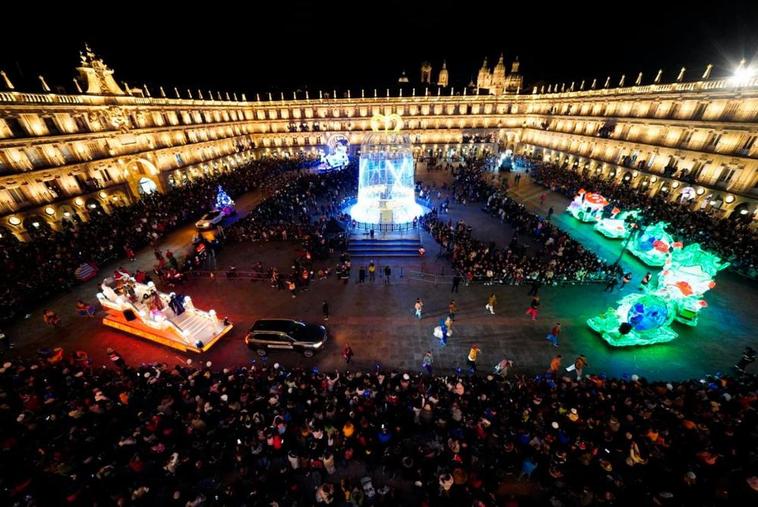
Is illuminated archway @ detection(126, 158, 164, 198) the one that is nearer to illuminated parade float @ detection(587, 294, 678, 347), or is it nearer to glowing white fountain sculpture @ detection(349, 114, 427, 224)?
glowing white fountain sculpture @ detection(349, 114, 427, 224)

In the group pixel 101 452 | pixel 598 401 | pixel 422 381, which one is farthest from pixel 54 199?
pixel 598 401

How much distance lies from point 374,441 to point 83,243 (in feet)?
90.9

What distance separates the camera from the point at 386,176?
91.6 feet

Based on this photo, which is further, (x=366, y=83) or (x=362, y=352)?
(x=366, y=83)

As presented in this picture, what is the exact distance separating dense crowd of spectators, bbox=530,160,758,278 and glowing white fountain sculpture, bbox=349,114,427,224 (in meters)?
22.1

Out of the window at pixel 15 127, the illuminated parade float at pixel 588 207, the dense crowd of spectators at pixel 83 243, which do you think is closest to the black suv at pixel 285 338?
the dense crowd of spectators at pixel 83 243

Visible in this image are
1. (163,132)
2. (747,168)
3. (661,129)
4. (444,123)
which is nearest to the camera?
(747,168)

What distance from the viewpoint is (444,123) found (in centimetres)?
6172

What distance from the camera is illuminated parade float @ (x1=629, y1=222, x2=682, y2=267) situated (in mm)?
21089

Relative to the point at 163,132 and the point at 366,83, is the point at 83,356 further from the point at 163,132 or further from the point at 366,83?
the point at 366,83

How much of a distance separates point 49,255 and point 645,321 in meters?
37.8

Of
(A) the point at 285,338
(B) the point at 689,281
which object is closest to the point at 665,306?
(B) the point at 689,281

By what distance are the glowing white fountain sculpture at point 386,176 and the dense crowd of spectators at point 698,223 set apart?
22130 mm

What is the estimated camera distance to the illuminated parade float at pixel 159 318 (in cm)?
1509
